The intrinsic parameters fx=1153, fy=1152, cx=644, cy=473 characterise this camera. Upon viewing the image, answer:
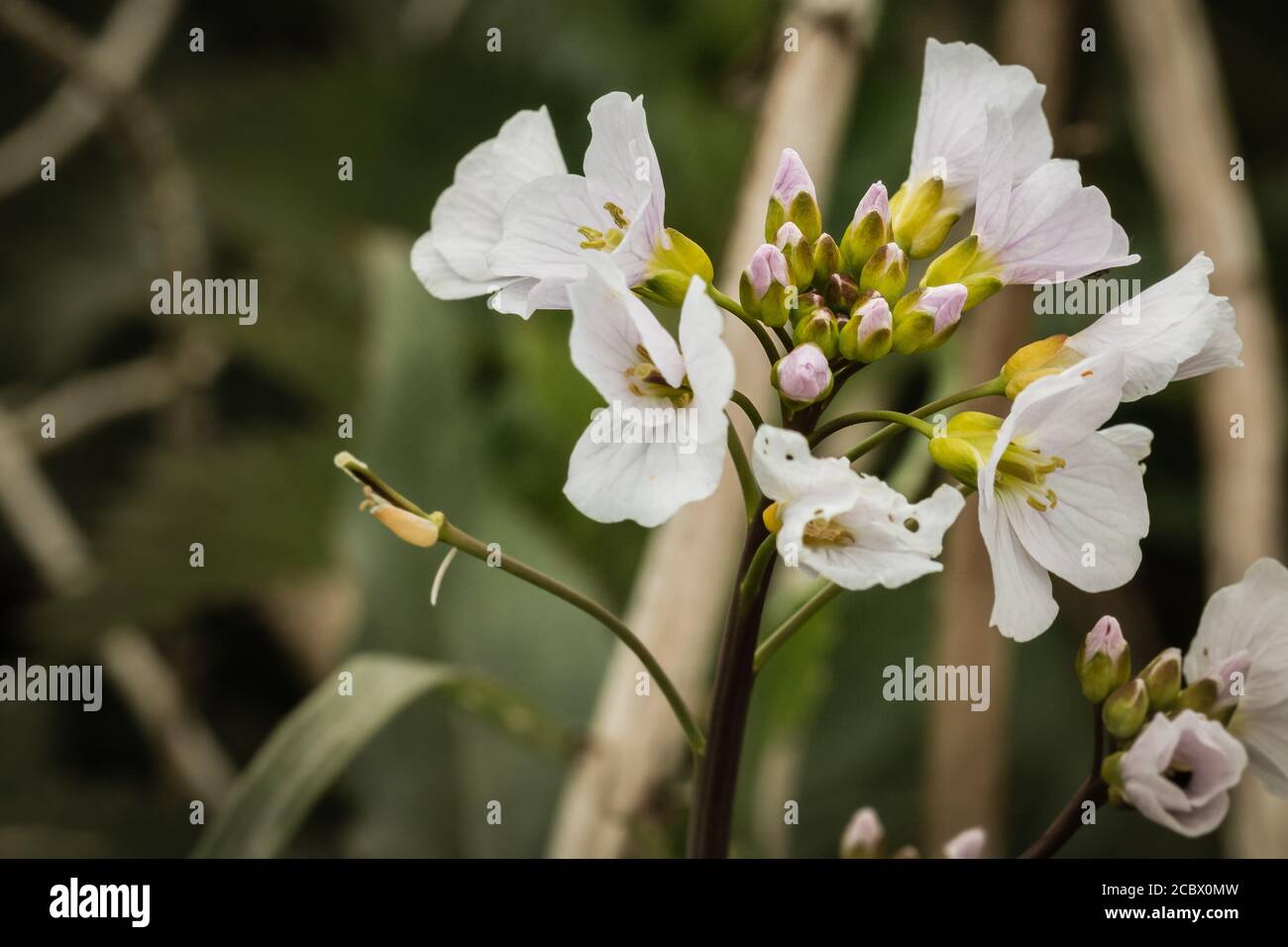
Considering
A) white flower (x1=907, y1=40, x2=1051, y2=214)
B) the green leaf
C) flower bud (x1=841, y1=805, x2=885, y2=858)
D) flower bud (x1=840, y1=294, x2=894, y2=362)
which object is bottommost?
flower bud (x1=841, y1=805, x2=885, y2=858)

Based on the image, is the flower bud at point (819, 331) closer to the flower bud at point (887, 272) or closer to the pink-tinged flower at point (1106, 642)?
the flower bud at point (887, 272)

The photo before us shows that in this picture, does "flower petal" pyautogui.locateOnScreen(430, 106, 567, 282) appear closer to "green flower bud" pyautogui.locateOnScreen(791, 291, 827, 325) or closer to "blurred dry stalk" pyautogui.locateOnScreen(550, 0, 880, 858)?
"green flower bud" pyautogui.locateOnScreen(791, 291, 827, 325)

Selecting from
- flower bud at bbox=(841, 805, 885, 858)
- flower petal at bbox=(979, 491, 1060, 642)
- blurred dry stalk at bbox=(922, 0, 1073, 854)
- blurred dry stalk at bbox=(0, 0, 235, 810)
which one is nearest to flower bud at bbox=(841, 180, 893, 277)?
flower petal at bbox=(979, 491, 1060, 642)

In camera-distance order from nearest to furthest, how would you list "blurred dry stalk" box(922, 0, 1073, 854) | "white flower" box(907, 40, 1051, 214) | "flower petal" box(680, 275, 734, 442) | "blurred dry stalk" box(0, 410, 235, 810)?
"flower petal" box(680, 275, 734, 442) → "white flower" box(907, 40, 1051, 214) → "blurred dry stalk" box(922, 0, 1073, 854) → "blurred dry stalk" box(0, 410, 235, 810)

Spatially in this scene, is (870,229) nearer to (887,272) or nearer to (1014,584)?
(887,272)
